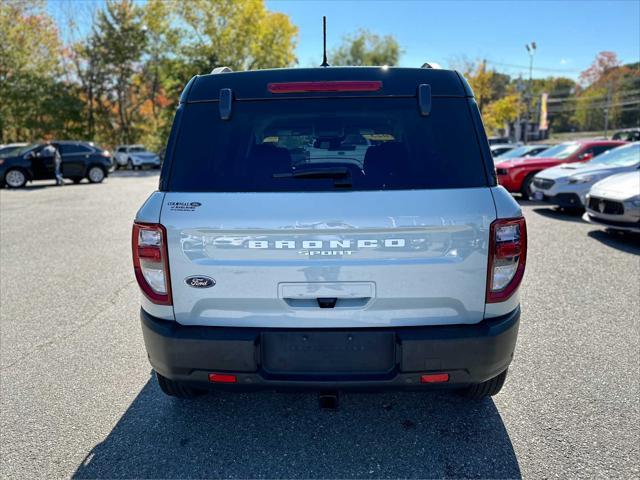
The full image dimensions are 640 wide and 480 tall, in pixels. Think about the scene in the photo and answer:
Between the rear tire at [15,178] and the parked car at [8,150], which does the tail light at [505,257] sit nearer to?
the rear tire at [15,178]

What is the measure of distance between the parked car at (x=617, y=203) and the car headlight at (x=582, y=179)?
1.78 metres

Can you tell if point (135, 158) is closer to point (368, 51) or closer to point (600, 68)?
point (368, 51)

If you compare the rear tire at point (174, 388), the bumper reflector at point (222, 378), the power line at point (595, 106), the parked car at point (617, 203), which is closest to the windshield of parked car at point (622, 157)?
the parked car at point (617, 203)

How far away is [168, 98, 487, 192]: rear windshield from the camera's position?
91.5 inches

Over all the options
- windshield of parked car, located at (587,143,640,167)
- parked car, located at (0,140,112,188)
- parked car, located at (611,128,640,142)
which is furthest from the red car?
parked car, located at (0,140,112,188)

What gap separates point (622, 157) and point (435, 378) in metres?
9.89

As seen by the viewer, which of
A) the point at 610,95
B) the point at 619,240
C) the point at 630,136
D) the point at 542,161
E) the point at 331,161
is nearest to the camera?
the point at 331,161

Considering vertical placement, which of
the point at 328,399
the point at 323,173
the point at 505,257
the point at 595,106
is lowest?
the point at 328,399

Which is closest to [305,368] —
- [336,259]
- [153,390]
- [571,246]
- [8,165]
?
[336,259]

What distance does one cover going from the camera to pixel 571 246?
765 cm

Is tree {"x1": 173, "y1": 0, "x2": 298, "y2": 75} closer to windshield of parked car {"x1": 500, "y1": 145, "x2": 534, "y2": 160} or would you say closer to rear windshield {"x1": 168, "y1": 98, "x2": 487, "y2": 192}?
windshield of parked car {"x1": 500, "y1": 145, "x2": 534, "y2": 160}

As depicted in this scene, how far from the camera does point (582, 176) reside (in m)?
10.2

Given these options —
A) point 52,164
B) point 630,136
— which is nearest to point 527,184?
point 630,136

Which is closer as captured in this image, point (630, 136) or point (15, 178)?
point (15, 178)
